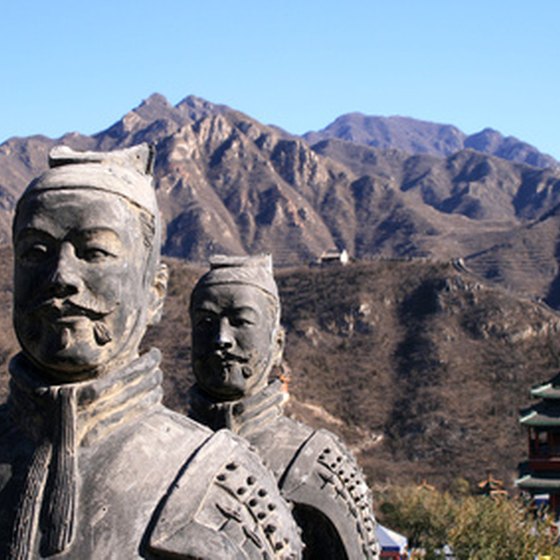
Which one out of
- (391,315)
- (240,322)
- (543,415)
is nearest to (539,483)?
(543,415)

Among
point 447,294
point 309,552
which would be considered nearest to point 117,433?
point 309,552

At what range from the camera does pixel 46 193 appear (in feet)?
11.0

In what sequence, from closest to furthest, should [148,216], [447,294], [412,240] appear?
[148,216]
[447,294]
[412,240]

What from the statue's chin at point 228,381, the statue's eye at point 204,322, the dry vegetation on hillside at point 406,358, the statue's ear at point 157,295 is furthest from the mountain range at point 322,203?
→ the statue's ear at point 157,295

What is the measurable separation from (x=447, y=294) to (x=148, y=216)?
65.8m

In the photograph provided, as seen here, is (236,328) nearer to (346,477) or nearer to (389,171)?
(346,477)

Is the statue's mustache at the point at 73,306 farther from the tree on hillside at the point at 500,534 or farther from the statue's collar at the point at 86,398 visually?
the tree on hillside at the point at 500,534

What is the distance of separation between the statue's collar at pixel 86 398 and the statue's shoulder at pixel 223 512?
10.2 inches

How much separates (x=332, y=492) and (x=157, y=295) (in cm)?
259

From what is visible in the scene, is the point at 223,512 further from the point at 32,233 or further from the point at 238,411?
the point at 238,411

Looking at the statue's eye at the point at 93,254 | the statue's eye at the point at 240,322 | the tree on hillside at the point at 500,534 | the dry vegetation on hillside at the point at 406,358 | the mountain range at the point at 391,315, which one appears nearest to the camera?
the statue's eye at the point at 93,254

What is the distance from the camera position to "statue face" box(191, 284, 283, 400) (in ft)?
20.3

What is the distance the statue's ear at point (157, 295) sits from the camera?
A: 368cm

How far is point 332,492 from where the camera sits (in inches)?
235
